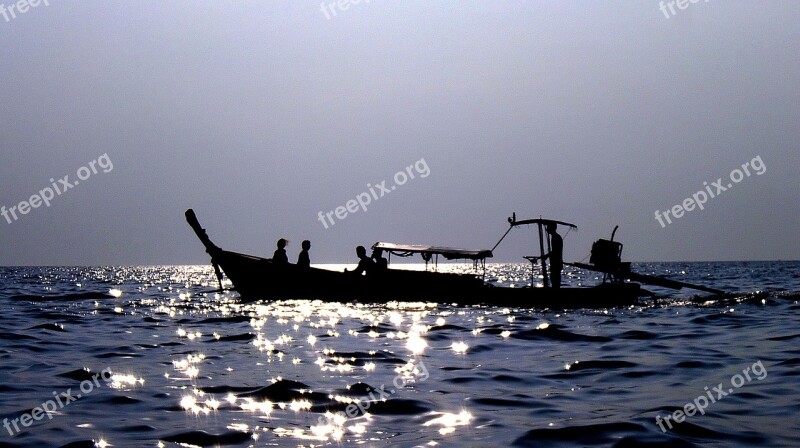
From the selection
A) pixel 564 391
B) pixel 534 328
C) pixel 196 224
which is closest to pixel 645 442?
pixel 564 391

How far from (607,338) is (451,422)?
31.3ft

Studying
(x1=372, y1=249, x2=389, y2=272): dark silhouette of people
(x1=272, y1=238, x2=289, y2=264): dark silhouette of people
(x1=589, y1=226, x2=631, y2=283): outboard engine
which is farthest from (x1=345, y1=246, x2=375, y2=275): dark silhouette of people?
(x1=589, y1=226, x2=631, y2=283): outboard engine

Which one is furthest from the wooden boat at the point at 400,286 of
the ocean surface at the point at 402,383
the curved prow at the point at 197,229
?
the ocean surface at the point at 402,383

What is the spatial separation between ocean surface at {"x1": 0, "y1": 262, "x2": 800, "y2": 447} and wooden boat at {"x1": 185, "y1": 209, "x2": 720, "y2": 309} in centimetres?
572

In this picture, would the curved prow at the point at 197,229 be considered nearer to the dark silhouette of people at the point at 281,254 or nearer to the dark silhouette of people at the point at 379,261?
the dark silhouette of people at the point at 281,254

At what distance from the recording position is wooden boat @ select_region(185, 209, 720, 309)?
87.6 feet

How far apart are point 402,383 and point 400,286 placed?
58.0 feet

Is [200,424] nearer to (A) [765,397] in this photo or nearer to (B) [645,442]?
(B) [645,442]

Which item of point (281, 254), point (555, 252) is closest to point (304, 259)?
point (281, 254)

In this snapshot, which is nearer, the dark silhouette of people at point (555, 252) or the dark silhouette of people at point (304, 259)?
the dark silhouette of people at point (555, 252)

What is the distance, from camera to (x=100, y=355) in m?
13.8

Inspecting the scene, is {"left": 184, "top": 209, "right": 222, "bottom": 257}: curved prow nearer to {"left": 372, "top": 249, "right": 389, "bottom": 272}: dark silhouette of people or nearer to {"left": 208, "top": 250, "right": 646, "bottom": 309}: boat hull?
{"left": 208, "top": 250, "right": 646, "bottom": 309}: boat hull

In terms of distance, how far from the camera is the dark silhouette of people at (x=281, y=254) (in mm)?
29094

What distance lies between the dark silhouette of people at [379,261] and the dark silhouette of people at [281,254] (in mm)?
3529
